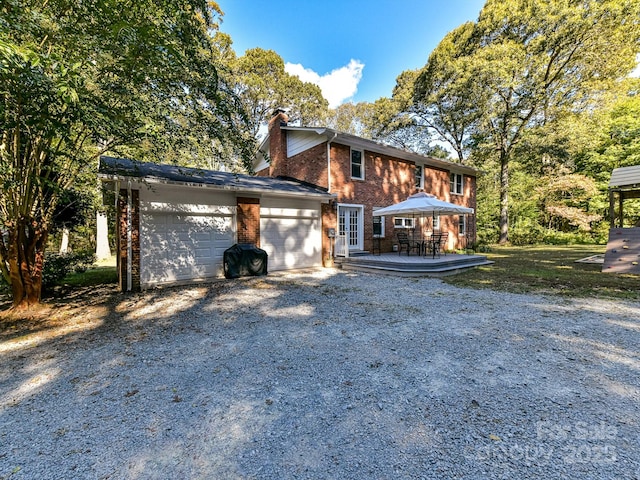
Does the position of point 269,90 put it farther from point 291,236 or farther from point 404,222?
point 291,236

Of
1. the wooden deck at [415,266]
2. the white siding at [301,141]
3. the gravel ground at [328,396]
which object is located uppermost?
the white siding at [301,141]

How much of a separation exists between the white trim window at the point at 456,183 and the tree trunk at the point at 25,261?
60.5ft

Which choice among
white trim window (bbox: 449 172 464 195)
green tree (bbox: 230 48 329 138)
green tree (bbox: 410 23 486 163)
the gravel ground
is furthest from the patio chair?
green tree (bbox: 230 48 329 138)

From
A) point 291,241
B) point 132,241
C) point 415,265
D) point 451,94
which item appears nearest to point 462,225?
point 451,94

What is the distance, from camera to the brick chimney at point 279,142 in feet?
45.2

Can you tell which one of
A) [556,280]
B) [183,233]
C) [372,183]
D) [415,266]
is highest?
[372,183]

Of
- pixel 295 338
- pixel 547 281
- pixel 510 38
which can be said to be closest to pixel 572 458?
pixel 295 338

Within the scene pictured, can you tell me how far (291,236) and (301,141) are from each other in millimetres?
4755

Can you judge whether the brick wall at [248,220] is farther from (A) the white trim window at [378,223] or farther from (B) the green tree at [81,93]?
(A) the white trim window at [378,223]

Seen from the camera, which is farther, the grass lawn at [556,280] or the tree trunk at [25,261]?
the grass lawn at [556,280]

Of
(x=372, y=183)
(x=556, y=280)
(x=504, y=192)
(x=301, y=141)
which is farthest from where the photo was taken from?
(x=504, y=192)

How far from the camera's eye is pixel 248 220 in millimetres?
9812

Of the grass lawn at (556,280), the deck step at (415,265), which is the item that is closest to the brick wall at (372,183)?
the deck step at (415,265)

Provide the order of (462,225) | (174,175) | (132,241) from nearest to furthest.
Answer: (132,241) → (174,175) → (462,225)
